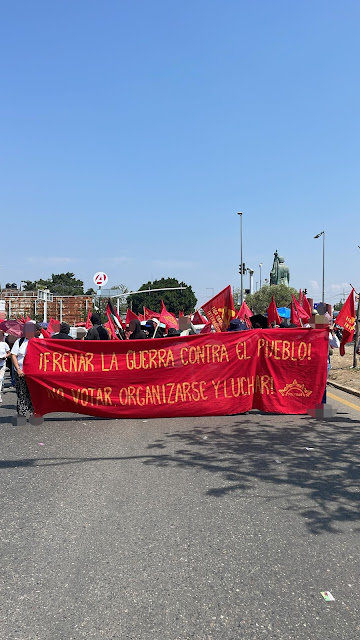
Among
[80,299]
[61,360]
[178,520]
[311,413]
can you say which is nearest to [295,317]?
[311,413]

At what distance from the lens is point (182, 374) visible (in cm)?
946

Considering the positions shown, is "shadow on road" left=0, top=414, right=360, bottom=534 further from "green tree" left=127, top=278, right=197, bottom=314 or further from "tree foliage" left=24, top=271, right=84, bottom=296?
"tree foliage" left=24, top=271, right=84, bottom=296

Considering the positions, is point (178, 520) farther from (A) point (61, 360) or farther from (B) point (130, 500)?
(A) point (61, 360)

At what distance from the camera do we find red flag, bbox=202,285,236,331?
1164cm

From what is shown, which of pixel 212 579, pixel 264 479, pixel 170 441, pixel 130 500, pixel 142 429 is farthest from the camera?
pixel 142 429

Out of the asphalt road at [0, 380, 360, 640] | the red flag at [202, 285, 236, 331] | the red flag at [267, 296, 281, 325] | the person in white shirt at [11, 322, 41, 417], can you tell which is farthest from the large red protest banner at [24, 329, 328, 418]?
the red flag at [267, 296, 281, 325]

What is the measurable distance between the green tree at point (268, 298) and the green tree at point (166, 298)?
127ft

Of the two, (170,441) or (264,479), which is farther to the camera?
(170,441)

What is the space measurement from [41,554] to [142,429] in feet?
15.4

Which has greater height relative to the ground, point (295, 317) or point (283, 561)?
point (295, 317)

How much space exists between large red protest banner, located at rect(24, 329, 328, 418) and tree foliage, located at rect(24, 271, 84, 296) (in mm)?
116670

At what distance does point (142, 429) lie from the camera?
871 centimetres

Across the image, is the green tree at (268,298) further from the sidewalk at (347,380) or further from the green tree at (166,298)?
the sidewalk at (347,380)

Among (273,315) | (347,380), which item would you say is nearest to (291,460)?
(347,380)
